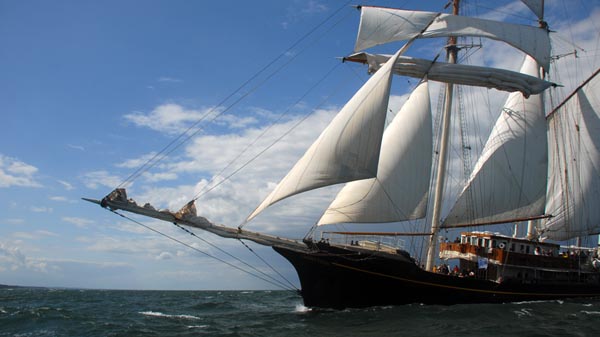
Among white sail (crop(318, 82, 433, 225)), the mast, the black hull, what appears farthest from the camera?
the mast

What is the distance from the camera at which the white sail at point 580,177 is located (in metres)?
43.4

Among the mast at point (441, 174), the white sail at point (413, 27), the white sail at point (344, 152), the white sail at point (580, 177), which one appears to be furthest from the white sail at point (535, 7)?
the white sail at point (344, 152)

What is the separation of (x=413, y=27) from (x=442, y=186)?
33.1 feet

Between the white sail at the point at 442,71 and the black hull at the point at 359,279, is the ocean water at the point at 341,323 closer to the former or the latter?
the black hull at the point at 359,279

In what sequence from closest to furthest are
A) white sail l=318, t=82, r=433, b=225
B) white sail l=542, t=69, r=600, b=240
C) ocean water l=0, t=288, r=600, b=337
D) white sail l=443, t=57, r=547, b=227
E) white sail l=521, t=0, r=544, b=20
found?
ocean water l=0, t=288, r=600, b=337
white sail l=318, t=82, r=433, b=225
white sail l=443, t=57, r=547, b=227
white sail l=542, t=69, r=600, b=240
white sail l=521, t=0, r=544, b=20

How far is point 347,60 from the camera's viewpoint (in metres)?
35.2

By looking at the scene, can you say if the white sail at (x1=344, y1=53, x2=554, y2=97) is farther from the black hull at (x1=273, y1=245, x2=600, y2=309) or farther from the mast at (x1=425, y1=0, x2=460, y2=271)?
the black hull at (x1=273, y1=245, x2=600, y2=309)

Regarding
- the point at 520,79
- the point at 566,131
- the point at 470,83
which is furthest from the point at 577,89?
the point at 470,83

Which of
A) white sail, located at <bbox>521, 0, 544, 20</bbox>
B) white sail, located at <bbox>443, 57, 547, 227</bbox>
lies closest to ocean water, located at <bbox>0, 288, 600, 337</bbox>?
white sail, located at <bbox>443, 57, 547, 227</bbox>

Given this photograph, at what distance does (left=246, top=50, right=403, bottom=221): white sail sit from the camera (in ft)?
75.9

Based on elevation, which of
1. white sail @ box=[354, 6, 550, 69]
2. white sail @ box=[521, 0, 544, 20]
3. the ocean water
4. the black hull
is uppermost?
white sail @ box=[521, 0, 544, 20]

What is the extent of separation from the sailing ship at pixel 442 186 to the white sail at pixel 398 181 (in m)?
0.07

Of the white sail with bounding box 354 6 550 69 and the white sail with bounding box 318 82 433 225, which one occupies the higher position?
the white sail with bounding box 354 6 550 69

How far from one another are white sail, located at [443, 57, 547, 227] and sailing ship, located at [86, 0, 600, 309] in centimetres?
8
